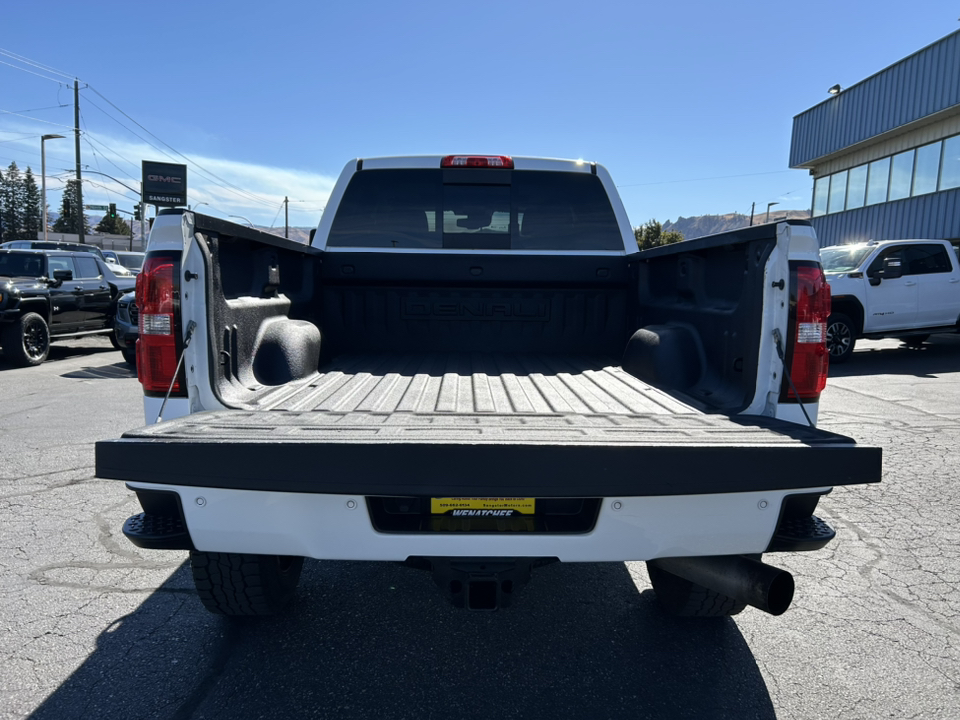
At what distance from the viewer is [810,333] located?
2.38 m

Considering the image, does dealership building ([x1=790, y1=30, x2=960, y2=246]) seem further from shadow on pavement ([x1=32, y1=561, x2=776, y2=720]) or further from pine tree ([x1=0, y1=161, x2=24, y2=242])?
pine tree ([x1=0, y1=161, x2=24, y2=242])

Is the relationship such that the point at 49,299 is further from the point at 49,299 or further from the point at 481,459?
the point at 481,459

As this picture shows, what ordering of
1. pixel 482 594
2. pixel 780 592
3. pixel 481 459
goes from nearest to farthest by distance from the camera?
pixel 481 459 → pixel 780 592 → pixel 482 594

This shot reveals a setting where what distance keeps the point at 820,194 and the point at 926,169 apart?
6055 millimetres

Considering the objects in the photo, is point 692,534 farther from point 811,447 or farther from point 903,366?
point 903,366

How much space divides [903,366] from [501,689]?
38.5ft

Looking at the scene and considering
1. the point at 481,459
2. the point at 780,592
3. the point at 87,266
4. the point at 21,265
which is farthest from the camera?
the point at 87,266

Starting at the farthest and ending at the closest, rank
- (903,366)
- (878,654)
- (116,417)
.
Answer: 1. (903,366)
2. (116,417)
3. (878,654)

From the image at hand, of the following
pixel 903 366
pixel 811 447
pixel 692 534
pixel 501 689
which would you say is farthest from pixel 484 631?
pixel 903 366

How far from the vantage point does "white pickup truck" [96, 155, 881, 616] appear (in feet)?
6.20

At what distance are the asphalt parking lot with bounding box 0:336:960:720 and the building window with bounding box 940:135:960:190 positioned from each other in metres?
18.4

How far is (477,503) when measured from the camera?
2057 mm

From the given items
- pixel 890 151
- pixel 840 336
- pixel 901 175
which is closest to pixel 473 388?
pixel 840 336

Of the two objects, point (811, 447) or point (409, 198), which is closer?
point (811, 447)
